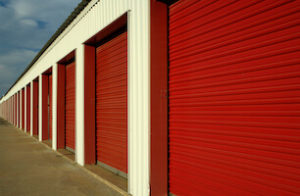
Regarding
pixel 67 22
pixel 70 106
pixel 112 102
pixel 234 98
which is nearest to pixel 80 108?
pixel 112 102

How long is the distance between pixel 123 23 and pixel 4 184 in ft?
14.6

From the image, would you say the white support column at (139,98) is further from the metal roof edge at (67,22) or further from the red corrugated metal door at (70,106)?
the red corrugated metal door at (70,106)

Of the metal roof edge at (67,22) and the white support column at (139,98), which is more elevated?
the metal roof edge at (67,22)

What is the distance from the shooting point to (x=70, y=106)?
10.1 metres

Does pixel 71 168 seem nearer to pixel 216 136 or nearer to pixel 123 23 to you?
pixel 123 23

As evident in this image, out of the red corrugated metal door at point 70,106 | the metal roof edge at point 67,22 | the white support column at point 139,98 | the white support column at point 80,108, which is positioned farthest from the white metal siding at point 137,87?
the red corrugated metal door at point 70,106

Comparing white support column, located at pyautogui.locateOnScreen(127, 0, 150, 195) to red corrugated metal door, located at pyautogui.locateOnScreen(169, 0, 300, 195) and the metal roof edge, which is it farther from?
the metal roof edge

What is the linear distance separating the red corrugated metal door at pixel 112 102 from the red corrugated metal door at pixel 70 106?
8.86 ft

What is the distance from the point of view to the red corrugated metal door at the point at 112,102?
6008mm

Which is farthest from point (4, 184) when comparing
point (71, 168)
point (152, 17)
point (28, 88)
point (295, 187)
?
point (28, 88)

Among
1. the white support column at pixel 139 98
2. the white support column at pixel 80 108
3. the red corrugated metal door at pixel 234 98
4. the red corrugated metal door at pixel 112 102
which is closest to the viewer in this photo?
the red corrugated metal door at pixel 234 98

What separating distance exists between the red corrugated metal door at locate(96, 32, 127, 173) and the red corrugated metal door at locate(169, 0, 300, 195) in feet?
6.01

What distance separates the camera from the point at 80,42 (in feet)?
25.2

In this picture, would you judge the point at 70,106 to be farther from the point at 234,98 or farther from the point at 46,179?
the point at 234,98
